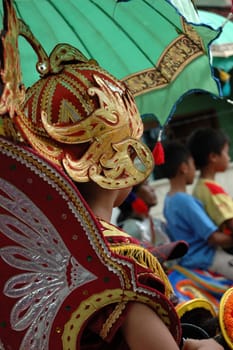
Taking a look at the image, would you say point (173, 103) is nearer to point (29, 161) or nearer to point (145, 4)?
point (145, 4)

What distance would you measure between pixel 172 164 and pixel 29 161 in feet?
10.8

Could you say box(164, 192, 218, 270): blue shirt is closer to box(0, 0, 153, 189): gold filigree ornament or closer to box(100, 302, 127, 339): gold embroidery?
box(0, 0, 153, 189): gold filigree ornament

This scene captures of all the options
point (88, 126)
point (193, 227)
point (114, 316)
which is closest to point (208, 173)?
point (193, 227)

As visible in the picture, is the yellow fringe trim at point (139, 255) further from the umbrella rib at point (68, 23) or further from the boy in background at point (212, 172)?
the boy in background at point (212, 172)

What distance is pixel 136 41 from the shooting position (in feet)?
9.77

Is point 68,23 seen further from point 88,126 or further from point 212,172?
point 212,172

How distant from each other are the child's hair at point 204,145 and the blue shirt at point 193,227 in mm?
274

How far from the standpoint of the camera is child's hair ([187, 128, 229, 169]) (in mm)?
4754

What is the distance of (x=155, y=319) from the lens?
5.57 ft

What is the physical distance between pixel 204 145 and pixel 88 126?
2992mm

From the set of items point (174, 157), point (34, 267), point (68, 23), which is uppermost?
point (68, 23)

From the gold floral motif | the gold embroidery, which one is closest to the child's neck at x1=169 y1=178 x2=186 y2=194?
the gold floral motif

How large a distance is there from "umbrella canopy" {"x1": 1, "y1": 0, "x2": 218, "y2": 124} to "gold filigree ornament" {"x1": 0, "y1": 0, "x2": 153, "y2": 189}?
27.5 inches

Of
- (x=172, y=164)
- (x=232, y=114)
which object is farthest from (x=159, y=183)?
(x=172, y=164)
